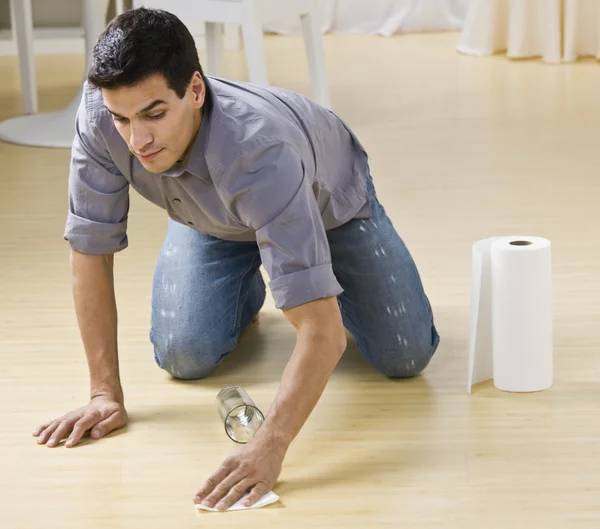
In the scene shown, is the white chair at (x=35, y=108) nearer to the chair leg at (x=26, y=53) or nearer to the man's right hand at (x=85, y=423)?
the chair leg at (x=26, y=53)

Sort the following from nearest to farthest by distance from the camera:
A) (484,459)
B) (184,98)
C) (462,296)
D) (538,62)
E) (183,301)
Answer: (184,98), (484,459), (183,301), (462,296), (538,62)

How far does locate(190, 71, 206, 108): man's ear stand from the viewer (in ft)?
4.30

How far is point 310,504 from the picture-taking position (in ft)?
4.37

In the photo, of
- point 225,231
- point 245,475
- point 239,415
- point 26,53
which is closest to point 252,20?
point 26,53

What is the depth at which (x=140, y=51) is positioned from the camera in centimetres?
124

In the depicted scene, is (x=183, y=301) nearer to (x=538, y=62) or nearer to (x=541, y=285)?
(x=541, y=285)

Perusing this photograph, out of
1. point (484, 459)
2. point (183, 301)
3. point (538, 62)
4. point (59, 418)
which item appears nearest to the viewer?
point (484, 459)

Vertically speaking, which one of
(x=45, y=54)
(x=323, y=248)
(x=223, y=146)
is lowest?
(x=45, y=54)

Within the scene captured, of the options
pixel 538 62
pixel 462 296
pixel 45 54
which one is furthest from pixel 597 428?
pixel 45 54

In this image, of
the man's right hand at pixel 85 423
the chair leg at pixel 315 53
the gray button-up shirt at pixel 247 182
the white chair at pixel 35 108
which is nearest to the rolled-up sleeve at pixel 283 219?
the gray button-up shirt at pixel 247 182

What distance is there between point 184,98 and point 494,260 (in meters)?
0.57

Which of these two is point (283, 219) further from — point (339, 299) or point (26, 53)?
point (26, 53)

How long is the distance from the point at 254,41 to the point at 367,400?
5.97 ft

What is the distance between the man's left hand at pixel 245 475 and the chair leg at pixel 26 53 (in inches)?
107
